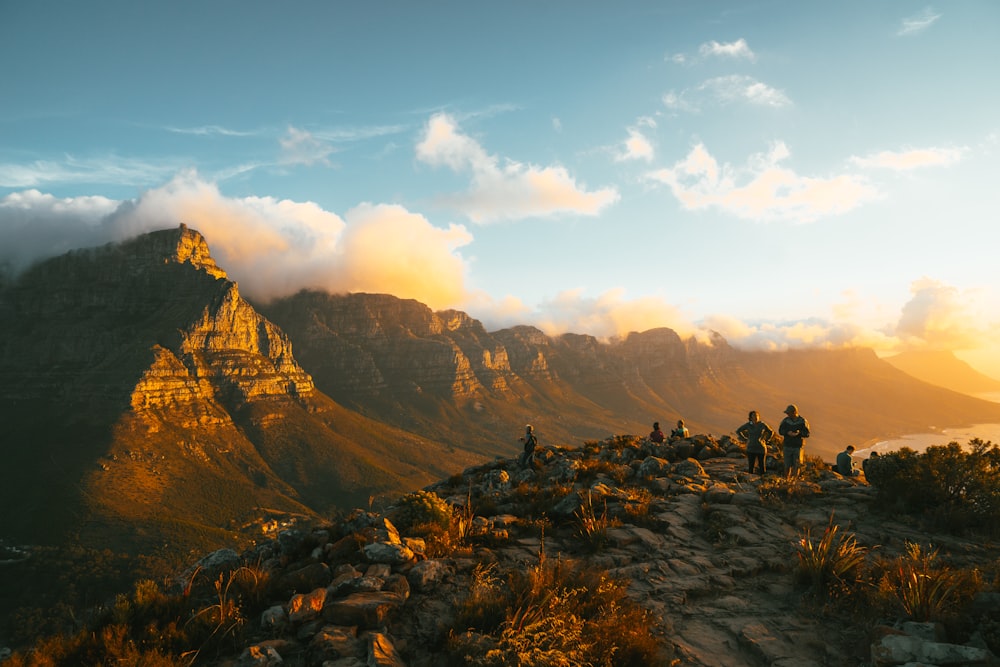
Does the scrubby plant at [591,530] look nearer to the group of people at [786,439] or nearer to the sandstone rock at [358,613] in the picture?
the sandstone rock at [358,613]

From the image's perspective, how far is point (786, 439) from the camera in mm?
17531

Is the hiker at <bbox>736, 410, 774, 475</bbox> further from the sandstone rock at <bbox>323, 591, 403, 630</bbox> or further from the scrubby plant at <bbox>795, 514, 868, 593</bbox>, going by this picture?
the sandstone rock at <bbox>323, 591, 403, 630</bbox>

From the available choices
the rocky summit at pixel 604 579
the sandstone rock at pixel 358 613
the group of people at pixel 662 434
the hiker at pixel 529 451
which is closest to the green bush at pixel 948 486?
the rocky summit at pixel 604 579

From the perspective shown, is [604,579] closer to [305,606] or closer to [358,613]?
[358,613]

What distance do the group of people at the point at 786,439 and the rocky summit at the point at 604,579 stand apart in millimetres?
2319

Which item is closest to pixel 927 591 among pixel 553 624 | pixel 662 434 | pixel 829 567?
pixel 829 567

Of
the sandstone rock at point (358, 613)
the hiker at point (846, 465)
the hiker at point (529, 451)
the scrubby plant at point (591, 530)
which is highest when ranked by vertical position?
the sandstone rock at point (358, 613)

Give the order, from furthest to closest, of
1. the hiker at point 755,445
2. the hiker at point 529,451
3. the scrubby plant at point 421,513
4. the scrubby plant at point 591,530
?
the hiker at point 529,451 < the hiker at point 755,445 < the scrubby plant at point 421,513 < the scrubby plant at point 591,530

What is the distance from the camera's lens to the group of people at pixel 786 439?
1745cm

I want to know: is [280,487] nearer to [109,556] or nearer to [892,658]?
[109,556]

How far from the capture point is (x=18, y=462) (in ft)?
573

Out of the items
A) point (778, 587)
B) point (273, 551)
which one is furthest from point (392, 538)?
point (778, 587)

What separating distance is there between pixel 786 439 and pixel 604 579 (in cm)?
1325

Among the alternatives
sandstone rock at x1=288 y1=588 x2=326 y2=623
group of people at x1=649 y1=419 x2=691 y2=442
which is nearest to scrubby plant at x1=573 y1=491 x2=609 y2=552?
sandstone rock at x1=288 y1=588 x2=326 y2=623
